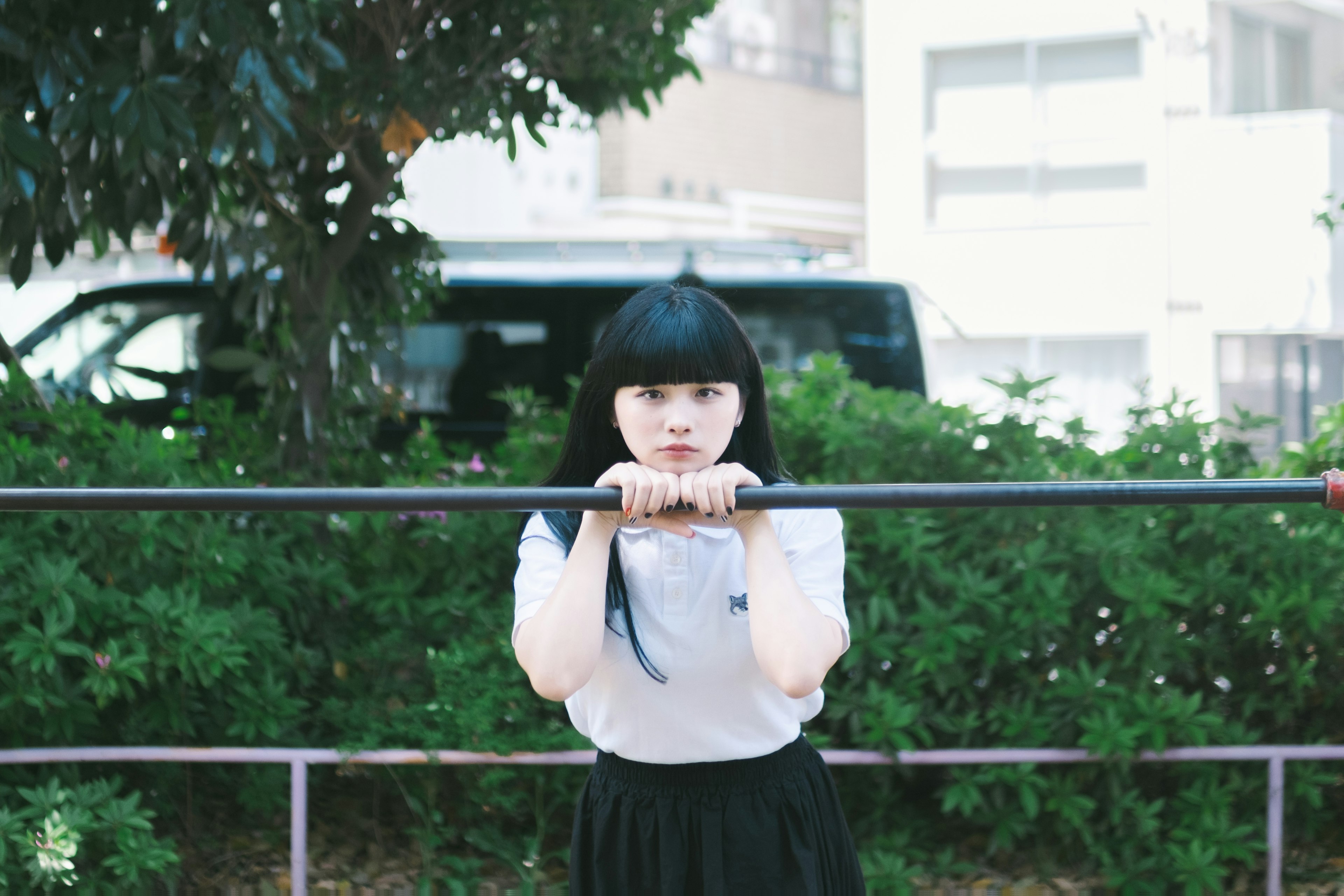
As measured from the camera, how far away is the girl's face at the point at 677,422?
1.75m

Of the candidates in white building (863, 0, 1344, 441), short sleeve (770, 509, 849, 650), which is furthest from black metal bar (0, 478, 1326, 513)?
white building (863, 0, 1344, 441)

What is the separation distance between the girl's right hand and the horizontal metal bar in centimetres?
160

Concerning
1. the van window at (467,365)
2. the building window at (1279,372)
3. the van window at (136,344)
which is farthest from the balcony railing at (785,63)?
the van window at (136,344)

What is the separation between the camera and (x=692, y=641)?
1.79m

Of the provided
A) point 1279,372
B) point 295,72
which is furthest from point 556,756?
point 1279,372

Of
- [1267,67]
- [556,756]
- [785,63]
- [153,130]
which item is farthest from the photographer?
[785,63]

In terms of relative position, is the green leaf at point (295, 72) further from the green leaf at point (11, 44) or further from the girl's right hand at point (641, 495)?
the girl's right hand at point (641, 495)

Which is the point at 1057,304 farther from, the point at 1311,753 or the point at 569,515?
the point at 569,515

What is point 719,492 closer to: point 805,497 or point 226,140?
point 805,497

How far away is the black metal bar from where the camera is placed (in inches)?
65.9

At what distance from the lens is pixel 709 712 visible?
1803mm

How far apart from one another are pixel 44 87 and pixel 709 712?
2.46 m

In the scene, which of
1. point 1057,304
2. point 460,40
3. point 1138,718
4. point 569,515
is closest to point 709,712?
point 569,515

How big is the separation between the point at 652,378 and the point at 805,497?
0.28 metres
